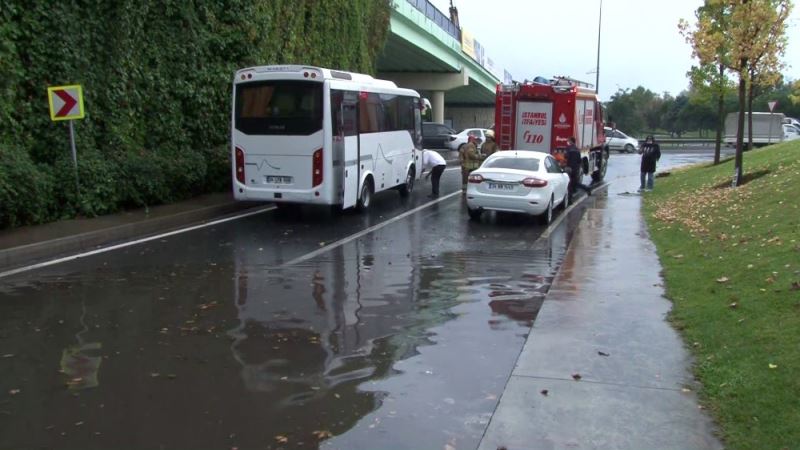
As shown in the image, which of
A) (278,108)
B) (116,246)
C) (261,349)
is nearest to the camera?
(261,349)

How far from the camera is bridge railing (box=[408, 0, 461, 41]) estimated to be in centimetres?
3762

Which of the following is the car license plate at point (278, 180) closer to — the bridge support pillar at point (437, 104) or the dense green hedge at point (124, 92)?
the dense green hedge at point (124, 92)

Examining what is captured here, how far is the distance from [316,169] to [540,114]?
31.3ft

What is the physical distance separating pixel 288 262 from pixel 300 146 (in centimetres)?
424

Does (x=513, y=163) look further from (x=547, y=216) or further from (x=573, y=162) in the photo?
(x=573, y=162)

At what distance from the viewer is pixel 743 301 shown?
24.1 ft

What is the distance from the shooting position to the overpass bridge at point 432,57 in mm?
36594

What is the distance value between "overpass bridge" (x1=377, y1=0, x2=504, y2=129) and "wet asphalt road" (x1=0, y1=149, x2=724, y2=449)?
24968 millimetres

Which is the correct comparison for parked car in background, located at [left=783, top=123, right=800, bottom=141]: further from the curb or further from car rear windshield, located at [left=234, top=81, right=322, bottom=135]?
the curb

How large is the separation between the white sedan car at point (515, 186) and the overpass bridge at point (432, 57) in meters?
19.7

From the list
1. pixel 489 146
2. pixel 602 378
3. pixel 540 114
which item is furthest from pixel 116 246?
pixel 540 114

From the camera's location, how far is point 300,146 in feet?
47.5

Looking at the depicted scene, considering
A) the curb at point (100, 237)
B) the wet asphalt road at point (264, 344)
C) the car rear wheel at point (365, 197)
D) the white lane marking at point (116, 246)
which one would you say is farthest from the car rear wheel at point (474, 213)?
the curb at point (100, 237)

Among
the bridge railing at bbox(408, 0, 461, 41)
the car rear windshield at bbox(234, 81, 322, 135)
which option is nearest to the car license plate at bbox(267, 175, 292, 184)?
the car rear windshield at bbox(234, 81, 322, 135)
